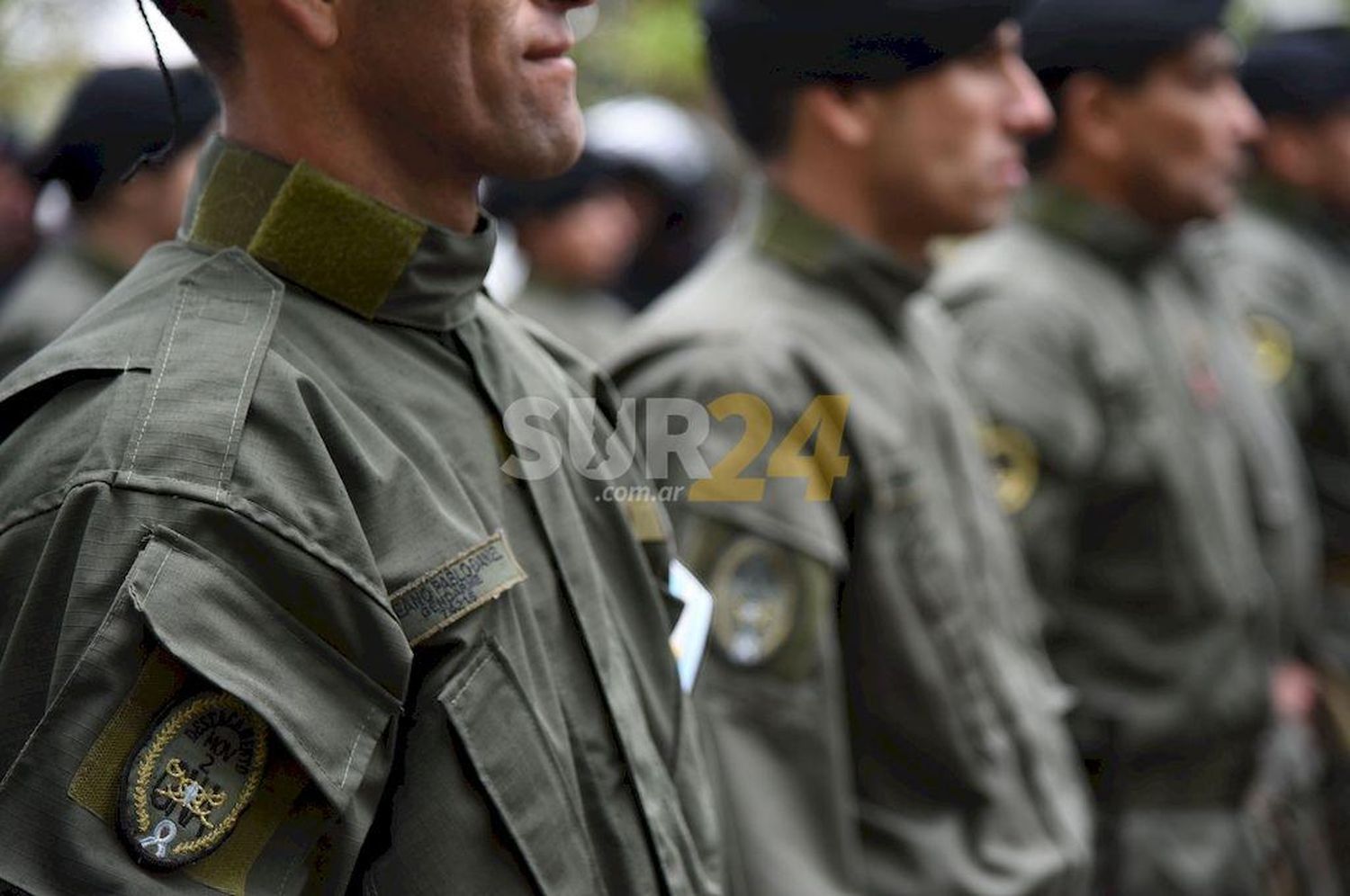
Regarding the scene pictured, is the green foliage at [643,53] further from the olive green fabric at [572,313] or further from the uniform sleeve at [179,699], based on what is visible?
the uniform sleeve at [179,699]

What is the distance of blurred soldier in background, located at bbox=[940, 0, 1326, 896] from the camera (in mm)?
4465

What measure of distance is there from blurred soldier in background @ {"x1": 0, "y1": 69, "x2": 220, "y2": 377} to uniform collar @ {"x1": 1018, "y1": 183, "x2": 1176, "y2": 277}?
2210 mm

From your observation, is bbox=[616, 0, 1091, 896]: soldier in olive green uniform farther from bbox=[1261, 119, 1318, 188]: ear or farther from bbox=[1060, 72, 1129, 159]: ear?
bbox=[1261, 119, 1318, 188]: ear

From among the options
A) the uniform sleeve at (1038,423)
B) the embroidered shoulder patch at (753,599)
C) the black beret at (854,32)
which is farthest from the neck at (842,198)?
the embroidered shoulder patch at (753,599)

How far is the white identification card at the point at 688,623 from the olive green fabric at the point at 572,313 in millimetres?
5174

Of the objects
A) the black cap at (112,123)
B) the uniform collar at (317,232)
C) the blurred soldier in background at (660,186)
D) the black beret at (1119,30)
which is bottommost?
the blurred soldier in background at (660,186)

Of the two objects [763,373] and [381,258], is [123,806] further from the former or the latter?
[763,373]

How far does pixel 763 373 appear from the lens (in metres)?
3.15

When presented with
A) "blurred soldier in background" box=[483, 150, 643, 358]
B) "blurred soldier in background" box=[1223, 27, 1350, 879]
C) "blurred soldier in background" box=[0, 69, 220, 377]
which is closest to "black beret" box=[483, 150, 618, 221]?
"blurred soldier in background" box=[483, 150, 643, 358]

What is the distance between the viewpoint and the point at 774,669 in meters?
3.00

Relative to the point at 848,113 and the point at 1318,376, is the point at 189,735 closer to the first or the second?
the point at 848,113

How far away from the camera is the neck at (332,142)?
1965 millimetres

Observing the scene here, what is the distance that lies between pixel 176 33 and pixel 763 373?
53.7 inches

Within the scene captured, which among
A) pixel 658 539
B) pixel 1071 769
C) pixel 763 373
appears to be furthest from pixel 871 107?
pixel 658 539
